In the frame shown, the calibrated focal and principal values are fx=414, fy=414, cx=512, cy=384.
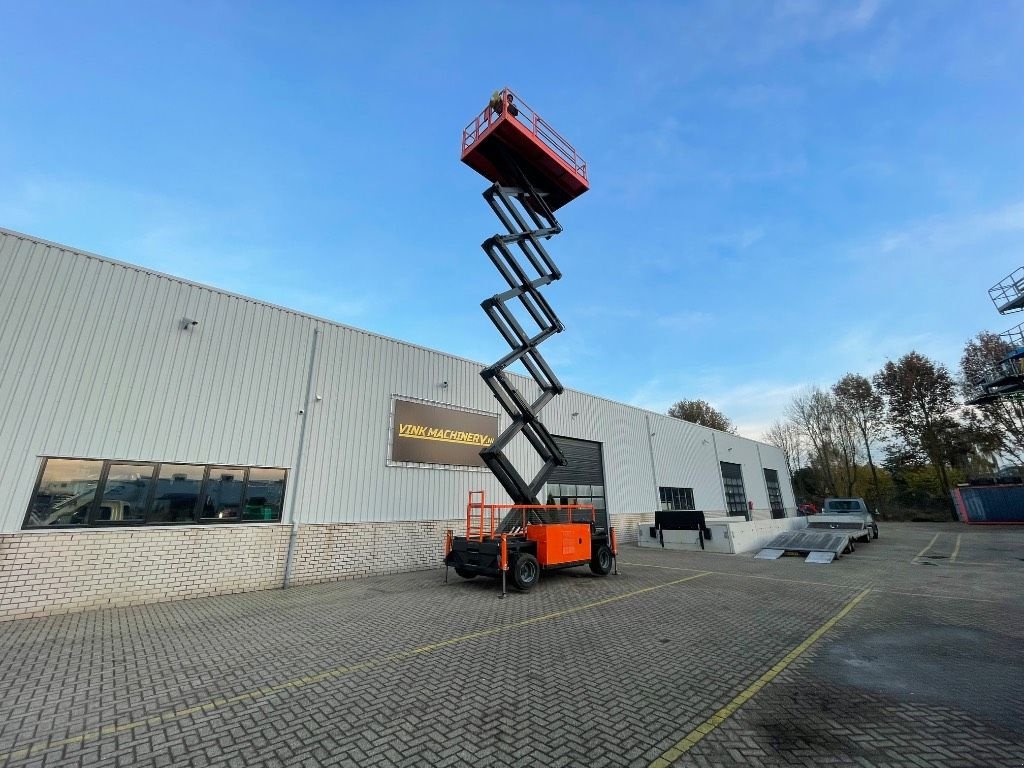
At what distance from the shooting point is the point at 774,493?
35.6m

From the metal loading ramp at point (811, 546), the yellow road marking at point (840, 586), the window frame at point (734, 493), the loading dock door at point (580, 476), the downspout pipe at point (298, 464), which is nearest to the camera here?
the yellow road marking at point (840, 586)

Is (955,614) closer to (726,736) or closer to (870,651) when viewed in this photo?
(870,651)

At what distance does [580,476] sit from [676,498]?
8758mm

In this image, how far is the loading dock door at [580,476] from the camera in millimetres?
17938

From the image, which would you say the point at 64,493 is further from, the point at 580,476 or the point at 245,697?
the point at 580,476

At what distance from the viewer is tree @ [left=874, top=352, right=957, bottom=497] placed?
35.6 meters

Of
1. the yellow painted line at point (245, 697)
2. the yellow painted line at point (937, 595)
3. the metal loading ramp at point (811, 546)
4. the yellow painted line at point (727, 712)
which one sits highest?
the metal loading ramp at point (811, 546)

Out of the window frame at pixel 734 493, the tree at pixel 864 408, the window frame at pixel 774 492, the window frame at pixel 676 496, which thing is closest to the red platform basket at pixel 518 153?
the window frame at pixel 676 496

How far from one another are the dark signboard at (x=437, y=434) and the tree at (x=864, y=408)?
1630 inches

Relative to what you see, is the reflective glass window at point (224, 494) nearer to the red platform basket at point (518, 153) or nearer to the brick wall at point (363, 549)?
the brick wall at point (363, 549)

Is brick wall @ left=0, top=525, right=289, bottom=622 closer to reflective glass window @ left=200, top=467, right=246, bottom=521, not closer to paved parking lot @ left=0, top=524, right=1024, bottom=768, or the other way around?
reflective glass window @ left=200, top=467, right=246, bottom=521

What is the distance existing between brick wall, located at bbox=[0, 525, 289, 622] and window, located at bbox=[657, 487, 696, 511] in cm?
1933

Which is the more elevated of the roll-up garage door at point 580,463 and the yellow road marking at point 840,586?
the roll-up garage door at point 580,463

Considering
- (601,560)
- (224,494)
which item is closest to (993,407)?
(601,560)
